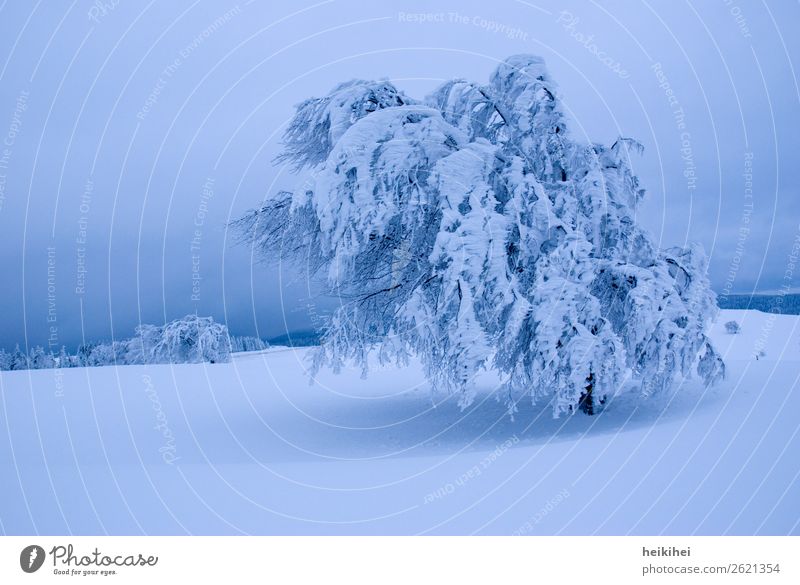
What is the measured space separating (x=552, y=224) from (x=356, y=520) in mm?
4868

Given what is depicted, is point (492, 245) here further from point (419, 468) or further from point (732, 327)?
point (732, 327)

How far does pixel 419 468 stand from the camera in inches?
225

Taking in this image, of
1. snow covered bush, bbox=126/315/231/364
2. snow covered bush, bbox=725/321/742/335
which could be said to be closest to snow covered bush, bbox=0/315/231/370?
snow covered bush, bbox=126/315/231/364

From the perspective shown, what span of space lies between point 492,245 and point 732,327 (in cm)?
1491

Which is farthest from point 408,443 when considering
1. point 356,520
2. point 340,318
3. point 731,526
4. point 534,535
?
point 731,526

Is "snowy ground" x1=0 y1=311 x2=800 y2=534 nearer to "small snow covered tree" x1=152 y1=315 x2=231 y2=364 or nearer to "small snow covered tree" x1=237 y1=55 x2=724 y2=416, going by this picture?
"small snow covered tree" x1=237 y1=55 x2=724 y2=416

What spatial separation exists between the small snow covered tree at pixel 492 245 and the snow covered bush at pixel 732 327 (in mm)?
10270

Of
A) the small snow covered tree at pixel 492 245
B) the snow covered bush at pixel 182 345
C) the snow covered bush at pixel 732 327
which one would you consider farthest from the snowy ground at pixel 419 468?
the snow covered bush at pixel 182 345

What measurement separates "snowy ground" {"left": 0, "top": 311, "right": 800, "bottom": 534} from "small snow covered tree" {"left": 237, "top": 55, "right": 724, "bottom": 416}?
2.96 feet

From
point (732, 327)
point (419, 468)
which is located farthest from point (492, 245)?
point (732, 327)

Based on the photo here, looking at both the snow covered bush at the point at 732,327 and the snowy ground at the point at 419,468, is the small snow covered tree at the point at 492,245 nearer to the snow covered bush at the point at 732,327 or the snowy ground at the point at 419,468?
the snowy ground at the point at 419,468

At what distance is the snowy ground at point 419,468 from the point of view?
4.35 metres

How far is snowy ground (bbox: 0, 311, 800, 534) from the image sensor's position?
171 inches

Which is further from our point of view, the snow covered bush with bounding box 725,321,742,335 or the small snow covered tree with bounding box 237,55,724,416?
the snow covered bush with bounding box 725,321,742,335
